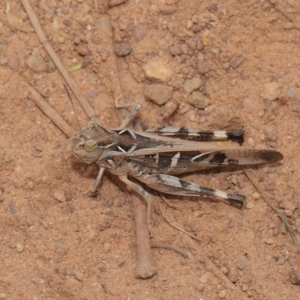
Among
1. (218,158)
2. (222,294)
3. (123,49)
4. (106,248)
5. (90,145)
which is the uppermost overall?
(123,49)

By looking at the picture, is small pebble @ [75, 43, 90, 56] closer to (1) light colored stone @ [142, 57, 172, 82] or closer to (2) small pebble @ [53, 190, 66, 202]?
(1) light colored stone @ [142, 57, 172, 82]

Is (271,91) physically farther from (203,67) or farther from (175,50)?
(175,50)

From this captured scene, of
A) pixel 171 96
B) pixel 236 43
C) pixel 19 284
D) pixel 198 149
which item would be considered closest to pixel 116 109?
pixel 171 96

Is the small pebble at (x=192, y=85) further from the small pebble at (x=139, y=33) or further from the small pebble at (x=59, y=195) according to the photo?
the small pebble at (x=59, y=195)

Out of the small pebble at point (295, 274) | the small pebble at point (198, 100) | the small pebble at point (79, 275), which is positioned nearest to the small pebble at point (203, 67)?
the small pebble at point (198, 100)

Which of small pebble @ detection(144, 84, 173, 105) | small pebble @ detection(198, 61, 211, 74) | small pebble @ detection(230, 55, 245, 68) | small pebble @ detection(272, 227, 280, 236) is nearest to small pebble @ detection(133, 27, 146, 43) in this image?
small pebble @ detection(144, 84, 173, 105)

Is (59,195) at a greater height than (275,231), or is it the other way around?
(59,195)

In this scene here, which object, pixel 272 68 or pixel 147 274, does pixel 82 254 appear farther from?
pixel 272 68

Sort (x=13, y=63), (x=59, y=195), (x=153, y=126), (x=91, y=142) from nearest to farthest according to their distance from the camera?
(x=91, y=142)
(x=59, y=195)
(x=13, y=63)
(x=153, y=126)

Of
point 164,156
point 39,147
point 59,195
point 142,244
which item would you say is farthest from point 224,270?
point 39,147
